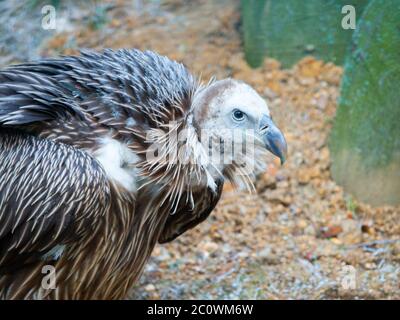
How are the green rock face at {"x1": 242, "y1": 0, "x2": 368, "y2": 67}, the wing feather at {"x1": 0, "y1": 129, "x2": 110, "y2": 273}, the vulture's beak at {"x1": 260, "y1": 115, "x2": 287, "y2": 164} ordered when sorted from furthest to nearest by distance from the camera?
the green rock face at {"x1": 242, "y1": 0, "x2": 368, "y2": 67} < the vulture's beak at {"x1": 260, "y1": 115, "x2": 287, "y2": 164} < the wing feather at {"x1": 0, "y1": 129, "x2": 110, "y2": 273}

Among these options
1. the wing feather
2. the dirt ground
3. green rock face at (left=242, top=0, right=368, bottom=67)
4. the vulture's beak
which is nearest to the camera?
the wing feather

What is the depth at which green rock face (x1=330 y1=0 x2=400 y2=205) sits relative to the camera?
5496 millimetres

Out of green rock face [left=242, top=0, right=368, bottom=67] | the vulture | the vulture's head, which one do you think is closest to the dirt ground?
green rock face [left=242, top=0, right=368, bottom=67]

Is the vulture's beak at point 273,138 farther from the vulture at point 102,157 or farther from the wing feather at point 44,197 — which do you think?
the wing feather at point 44,197

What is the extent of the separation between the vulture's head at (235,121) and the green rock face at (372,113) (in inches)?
65.8

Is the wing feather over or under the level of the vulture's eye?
under

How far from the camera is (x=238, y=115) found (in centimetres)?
425

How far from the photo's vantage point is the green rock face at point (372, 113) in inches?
216

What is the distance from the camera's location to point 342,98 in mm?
6199

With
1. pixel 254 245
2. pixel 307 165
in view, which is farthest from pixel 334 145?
pixel 254 245

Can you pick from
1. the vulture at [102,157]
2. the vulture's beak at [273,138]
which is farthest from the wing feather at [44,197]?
the vulture's beak at [273,138]

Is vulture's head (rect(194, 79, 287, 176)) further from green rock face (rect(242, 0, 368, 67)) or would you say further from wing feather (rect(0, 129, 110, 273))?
green rock face (rect(242, 0, 368, 67))

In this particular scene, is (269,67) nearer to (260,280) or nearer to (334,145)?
(334,145)
